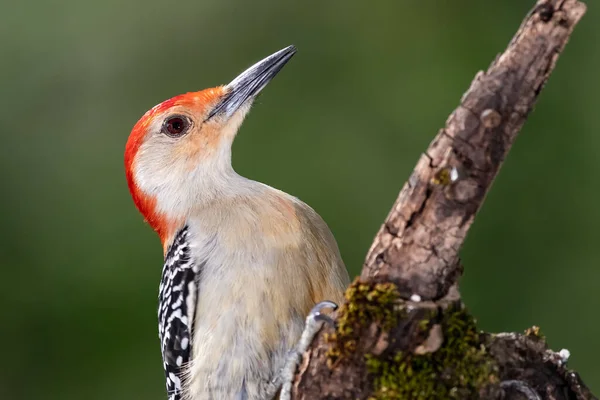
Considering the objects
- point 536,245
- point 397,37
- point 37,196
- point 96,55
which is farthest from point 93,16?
point 536,245

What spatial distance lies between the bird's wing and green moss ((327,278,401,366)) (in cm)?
101

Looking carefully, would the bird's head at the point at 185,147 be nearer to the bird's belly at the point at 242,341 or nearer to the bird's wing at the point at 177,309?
the bird's wing at the point at 177,309

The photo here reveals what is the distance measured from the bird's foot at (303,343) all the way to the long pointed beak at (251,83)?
1358 millimetres

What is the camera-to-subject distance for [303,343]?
269 centimetres

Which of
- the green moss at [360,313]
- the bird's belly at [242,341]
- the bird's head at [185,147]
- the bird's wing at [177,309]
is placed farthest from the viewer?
the bird's head at [185,147]

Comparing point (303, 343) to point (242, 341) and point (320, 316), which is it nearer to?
point (320, 316)

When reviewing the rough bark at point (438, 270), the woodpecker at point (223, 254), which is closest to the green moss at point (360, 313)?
the rough bark at point (438, 270)

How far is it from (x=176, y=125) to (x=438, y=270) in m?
1.86

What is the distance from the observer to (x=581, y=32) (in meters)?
5.31

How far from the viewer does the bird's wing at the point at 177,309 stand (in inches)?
129

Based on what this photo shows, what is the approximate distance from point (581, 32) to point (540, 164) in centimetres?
92

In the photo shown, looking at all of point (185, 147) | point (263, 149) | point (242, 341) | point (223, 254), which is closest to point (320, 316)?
point (242, 341)

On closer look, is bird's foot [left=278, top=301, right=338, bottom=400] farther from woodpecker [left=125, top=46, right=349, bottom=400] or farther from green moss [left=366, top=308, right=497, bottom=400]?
→ green moss [left=366, top=308, right=497, bottom=400]

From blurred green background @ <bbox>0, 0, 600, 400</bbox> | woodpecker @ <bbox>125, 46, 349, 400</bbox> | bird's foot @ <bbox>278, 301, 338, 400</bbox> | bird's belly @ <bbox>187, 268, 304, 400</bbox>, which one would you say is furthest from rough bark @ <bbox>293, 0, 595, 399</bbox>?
blurred green background @ <bbox>0, 0, 600, 400</bbox>
